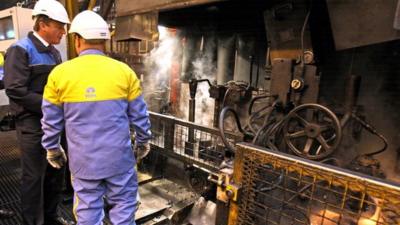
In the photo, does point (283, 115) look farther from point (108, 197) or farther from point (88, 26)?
point (88, 26)

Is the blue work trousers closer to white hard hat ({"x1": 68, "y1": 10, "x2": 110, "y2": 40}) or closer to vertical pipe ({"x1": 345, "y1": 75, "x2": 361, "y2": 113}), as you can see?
white hard hat ({"x1": 68, "y1": 10, "x2": 110, "y2": 40})

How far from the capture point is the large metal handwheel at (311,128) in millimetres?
1771

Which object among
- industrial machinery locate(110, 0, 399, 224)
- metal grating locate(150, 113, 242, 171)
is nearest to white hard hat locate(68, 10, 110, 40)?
industrial machinery locate(110, 0, 399, 224)

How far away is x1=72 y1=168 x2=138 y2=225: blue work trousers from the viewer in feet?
5.21

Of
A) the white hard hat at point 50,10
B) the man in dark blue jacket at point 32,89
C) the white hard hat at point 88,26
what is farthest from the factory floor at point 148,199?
the white hard hat at point 50,10

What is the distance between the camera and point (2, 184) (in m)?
2.63

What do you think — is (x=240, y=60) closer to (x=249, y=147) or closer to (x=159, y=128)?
(x=159, y=128)

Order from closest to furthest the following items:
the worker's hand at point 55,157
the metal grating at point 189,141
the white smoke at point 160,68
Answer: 1. the worker's hand at point 55,157
2. the metal grating at point 189,141
3. the white smoke at point 160,68

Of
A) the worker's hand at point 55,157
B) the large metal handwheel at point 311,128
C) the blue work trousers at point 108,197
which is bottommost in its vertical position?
the blue work trousers at point 108,197

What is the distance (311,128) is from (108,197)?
4.96ft

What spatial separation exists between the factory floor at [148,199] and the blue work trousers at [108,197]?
544mm

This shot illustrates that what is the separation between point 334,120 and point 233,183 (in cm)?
85

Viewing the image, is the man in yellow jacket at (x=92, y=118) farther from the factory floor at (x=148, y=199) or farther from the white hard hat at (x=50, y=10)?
the factory floor at (x=148, y=199)

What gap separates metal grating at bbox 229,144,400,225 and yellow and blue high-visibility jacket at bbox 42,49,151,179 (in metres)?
0.77
